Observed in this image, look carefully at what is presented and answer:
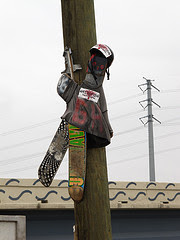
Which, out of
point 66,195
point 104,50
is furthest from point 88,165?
point 66,195

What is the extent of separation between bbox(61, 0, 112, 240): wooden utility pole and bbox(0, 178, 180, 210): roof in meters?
6.47

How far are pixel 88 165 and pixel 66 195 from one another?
756 centimetres

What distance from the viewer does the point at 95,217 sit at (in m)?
4.27

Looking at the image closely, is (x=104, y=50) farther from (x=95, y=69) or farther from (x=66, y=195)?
(x=66, y=195)

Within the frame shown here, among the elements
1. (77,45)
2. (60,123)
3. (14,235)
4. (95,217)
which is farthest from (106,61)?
(14,235)

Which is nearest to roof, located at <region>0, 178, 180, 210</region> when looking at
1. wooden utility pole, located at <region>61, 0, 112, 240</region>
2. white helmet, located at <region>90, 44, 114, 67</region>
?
wooden utility pole, located at <region>61, 0, 112, 240</region>

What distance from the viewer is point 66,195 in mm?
11766

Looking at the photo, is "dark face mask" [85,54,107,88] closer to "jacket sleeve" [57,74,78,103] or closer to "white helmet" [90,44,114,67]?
"white helmet" [90,44,114,67]

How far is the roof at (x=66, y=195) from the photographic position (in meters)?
11.1

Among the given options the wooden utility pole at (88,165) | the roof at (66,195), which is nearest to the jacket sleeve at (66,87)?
the wooden utility pole at (88,165)

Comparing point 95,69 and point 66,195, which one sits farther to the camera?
point 66,195

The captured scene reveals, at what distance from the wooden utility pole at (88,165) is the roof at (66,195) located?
21.2 feet

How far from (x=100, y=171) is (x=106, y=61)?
99 centimetres

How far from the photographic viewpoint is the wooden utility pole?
4.27 metres
